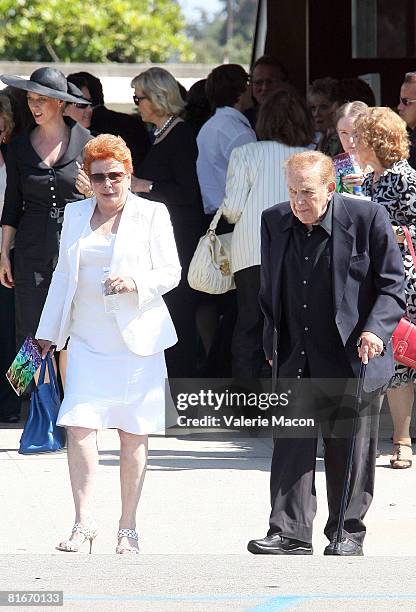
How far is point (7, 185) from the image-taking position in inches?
335

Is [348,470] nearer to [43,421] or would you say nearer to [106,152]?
[106,152]

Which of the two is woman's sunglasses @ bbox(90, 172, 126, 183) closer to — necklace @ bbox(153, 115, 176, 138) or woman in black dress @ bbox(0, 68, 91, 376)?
woman in black dress @ bbox(0, 68, 91, 376)

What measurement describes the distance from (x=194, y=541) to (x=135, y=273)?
1.33m

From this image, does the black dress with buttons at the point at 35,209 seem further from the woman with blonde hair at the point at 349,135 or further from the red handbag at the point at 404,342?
the red handbag at the point at 404,342

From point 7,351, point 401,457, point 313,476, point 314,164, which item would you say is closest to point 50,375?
point 7,351

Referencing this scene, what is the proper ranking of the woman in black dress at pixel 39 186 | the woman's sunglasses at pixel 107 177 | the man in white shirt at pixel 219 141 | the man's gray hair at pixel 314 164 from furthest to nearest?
1. the man in white shirt at pixel 219 141
2. the woman in black dress at pixel 39 186
3. the woman's sunglasses at pixel 107 177
4. the man's gray hair at pixel 314 164

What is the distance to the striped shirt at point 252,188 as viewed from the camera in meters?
8.55

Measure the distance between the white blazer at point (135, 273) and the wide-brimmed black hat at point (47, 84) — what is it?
1944 millimetres

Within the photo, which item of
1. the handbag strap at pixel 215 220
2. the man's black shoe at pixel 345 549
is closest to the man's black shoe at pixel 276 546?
the man's black shoe at pixel 345 549

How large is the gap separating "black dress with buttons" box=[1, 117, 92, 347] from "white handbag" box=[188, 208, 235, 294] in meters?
0.90

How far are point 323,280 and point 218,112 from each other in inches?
146

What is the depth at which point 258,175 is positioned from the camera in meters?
8.59

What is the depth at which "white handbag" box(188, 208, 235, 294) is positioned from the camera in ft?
29.0

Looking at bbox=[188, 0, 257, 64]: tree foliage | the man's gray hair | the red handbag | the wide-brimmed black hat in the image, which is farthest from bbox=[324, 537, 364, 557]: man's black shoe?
bbox=[188, 0, 257, 64]: tree foliage
